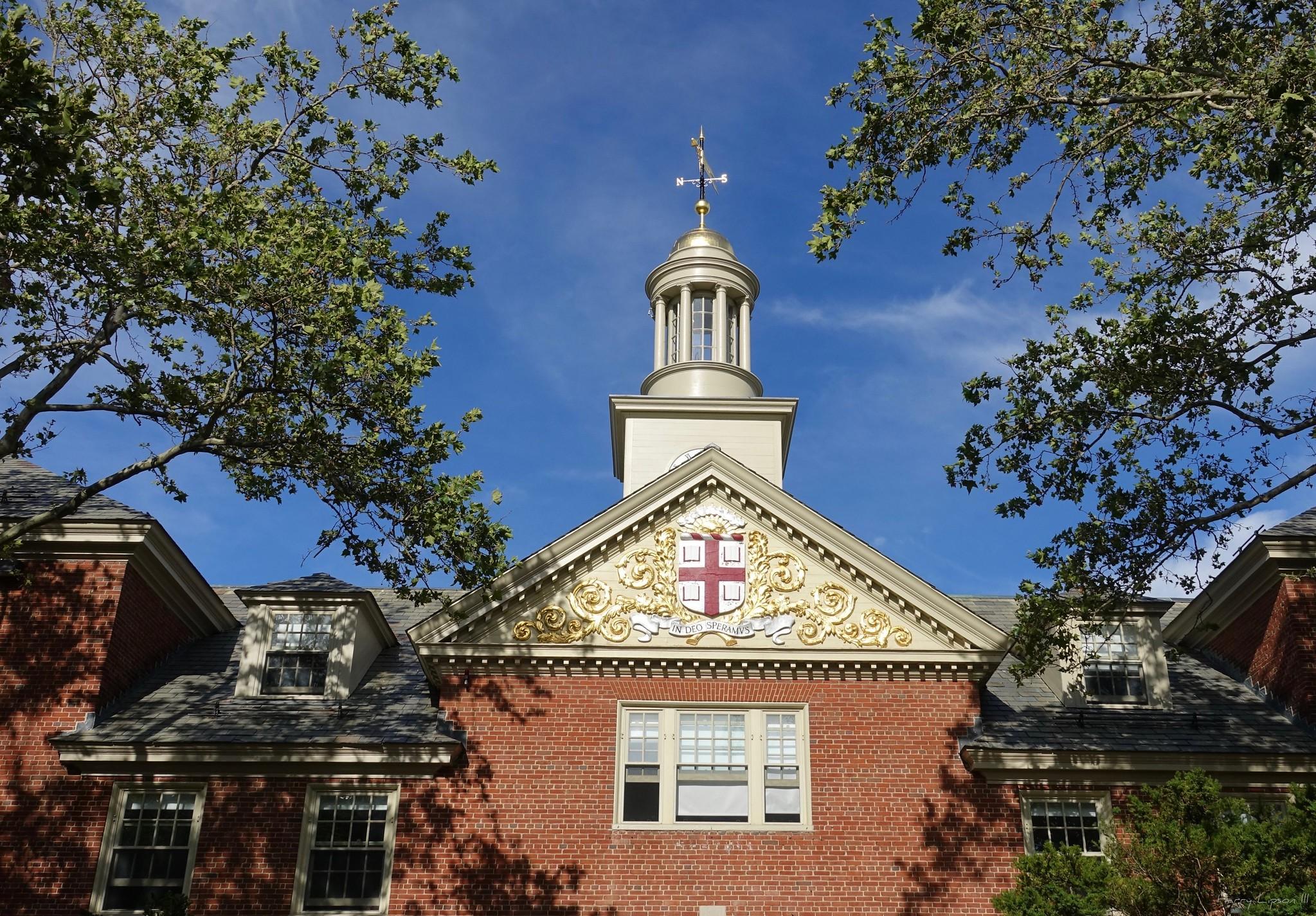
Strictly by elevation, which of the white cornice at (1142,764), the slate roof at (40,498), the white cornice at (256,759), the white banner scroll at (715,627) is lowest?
the white cornice at (256,759)

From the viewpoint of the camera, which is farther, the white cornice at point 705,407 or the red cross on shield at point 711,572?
the white cornice at point 705,407

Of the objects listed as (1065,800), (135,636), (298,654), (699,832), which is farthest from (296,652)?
(1065,800)

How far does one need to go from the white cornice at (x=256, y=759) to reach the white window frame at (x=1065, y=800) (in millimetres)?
8951

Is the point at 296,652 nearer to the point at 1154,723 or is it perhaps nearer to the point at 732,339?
the point at 732,339

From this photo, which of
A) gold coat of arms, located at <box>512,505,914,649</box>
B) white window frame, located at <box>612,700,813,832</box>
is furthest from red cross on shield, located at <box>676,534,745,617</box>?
white window frame, located at <box>612,700,813,832</box>

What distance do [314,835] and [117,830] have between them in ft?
10.0

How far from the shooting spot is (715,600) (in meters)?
20.4

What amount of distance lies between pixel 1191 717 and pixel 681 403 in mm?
13310

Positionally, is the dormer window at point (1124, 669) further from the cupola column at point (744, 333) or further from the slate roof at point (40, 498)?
the slate roof at point (40, 498)

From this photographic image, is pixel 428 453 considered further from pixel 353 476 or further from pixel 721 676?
pixel 721 676

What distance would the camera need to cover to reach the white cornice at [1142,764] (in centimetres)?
1905

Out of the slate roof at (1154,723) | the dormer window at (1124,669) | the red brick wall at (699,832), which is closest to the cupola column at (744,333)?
the slate roof at (1154,723)

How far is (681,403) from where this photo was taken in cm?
2914

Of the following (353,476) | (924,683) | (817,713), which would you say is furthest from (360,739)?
(924,683)
